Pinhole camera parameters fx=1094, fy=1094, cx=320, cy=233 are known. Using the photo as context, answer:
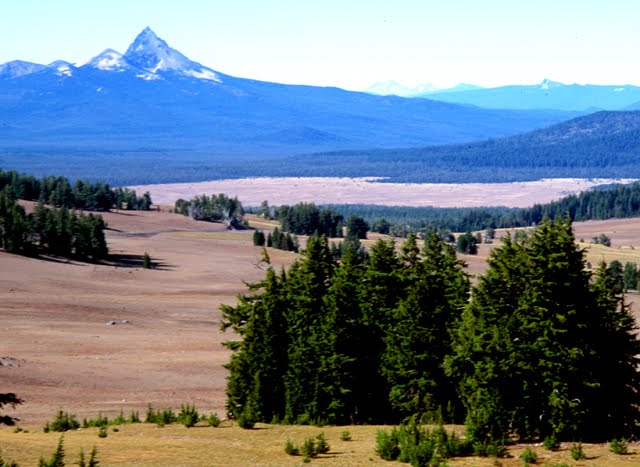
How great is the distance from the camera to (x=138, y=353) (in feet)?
193

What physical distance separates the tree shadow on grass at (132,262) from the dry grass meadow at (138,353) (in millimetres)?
401

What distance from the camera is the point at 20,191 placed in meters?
152

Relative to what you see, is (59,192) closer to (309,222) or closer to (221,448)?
(309,222)

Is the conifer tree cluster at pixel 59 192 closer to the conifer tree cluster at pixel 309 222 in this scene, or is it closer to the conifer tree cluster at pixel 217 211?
the conifer tree cluster at pixel 217 211

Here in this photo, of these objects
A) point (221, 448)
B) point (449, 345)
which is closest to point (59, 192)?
point (449, 345)

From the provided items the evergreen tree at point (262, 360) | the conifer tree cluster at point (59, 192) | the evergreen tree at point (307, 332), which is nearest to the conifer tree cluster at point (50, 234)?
the conifer tree cluster at point (59, 192)

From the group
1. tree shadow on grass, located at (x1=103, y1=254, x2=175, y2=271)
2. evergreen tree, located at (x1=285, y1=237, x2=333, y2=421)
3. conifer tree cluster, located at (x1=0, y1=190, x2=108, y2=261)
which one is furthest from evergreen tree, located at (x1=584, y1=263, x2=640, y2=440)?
conifer tree cluster, located at (x1=0, y1=190, x2=108, y2=261)

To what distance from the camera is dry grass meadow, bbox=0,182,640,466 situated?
29906 mm

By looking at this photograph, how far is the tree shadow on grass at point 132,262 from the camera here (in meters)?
105

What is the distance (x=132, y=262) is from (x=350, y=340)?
239 feet

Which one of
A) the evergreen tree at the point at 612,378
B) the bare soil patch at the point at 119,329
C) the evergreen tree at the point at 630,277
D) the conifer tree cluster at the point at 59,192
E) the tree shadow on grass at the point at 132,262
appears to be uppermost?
the conifer tree cluster at the point at 59,192

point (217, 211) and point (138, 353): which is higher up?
point (217, 211)

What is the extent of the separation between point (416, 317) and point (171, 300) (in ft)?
162

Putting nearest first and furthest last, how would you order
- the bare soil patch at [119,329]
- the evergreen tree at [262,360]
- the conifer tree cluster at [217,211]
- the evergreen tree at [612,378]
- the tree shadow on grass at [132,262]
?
the evergreen tree at [612,378] < the evergreen tree at [262,360] < the bare soil patch at [119,329] < the tree shadow on grass at [132,262] < the conifer tree cluster at [217,211]
